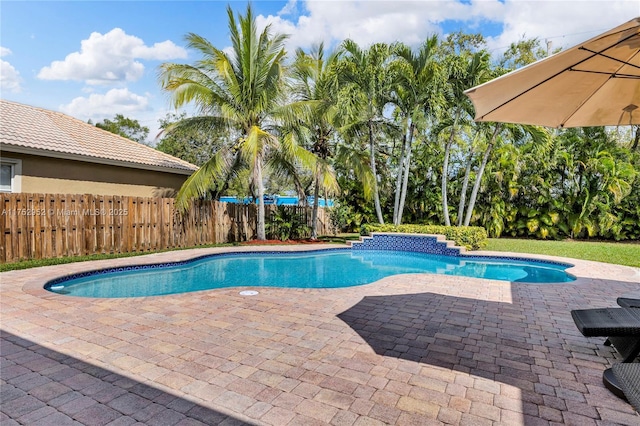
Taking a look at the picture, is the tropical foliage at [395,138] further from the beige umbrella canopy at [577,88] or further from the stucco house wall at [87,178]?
the beige umbrella canopy at [577,88]

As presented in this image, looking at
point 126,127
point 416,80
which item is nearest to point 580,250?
point 416,80

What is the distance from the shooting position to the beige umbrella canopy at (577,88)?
3143 millimetres

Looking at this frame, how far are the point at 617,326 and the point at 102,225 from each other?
12244 millimetres

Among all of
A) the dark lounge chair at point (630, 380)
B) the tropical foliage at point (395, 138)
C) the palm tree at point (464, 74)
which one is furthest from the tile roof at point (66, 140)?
the dark lounge chair at point (630, 380)

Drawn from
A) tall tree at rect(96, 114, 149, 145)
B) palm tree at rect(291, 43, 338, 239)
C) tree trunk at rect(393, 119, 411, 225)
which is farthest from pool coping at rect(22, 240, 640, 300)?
tall tree at rect(96, 114, 149, 145)

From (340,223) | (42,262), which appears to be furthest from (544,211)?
(42,262)

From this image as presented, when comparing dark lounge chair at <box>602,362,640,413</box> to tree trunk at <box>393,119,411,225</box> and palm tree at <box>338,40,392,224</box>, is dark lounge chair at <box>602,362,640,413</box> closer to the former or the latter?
palm tree at <box>338,40,392,224</box>

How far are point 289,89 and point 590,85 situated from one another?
39.8 feet

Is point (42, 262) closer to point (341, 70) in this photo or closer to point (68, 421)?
point (68, 421)

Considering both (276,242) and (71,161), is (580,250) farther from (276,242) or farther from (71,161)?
(71,161)

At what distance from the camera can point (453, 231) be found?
13.2m

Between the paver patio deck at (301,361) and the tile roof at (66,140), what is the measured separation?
6918 mm

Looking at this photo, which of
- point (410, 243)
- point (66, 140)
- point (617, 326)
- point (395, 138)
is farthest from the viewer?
point (395, 138)

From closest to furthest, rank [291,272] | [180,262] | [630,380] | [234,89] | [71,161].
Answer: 1. [630,380]
2. [291,272]
3. [180,262]
4. [71,161]
5. [234,89]
